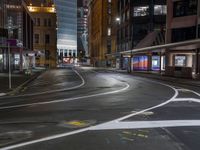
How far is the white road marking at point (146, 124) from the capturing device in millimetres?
9969

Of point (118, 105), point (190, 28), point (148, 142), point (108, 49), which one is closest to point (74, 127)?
point (148, 142)

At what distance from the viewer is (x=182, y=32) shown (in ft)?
156

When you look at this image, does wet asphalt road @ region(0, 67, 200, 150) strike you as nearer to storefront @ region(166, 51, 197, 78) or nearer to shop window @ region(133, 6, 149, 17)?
storefront @ region(166, 51, 197, 78)

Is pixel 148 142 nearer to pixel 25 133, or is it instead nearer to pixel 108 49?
pixel 25 133

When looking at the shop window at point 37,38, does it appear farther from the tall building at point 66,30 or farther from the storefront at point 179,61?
the tall building at point 66,30

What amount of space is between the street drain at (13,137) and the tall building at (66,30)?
171 metres

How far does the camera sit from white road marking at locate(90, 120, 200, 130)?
32.7 ft

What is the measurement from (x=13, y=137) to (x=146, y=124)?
4.01m

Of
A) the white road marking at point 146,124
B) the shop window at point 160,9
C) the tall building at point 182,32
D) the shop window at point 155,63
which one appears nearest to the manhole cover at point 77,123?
the white road marking at point 146,124

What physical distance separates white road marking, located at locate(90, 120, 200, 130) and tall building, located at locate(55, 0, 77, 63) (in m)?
170

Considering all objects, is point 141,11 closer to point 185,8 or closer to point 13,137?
point 185,8

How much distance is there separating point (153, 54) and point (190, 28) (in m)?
19.3

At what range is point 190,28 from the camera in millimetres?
46031

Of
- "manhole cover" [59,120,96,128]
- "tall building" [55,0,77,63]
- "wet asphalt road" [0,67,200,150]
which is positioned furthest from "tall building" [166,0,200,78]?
"tall building" [55,0,77,63]
